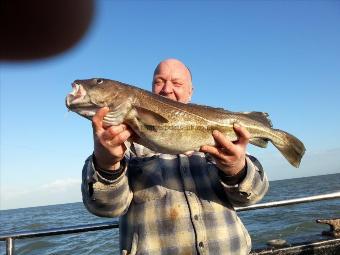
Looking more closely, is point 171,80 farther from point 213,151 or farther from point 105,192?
point 105,192

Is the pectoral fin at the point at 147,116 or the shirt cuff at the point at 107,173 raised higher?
the pectoral fin at the point at 147,116

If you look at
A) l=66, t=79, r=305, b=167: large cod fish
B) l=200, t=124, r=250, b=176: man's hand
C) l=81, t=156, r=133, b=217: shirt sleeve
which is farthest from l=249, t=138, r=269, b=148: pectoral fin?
l=81, t=156, r=133, b=217: shirt sleeve

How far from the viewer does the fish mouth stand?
288cm

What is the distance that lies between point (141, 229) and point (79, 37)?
64.5 inches

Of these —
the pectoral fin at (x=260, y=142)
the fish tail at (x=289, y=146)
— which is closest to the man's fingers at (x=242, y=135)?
the pectoral fin at (x=260, y=142)

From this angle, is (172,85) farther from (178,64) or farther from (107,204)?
(107,204)

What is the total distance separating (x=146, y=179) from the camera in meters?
3.08

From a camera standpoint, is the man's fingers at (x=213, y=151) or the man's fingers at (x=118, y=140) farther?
the man's fingers at (x=213, y=151)

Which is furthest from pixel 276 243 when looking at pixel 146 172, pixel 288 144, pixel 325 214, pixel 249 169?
pixel 325 214

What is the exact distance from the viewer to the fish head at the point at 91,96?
9.48 ft

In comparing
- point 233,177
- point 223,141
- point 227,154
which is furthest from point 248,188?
point 223,141

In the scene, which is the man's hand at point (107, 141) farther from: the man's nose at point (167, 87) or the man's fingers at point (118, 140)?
the man's nose at point (167, 87)

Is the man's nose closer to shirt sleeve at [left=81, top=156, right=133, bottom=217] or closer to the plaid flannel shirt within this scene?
the plaid flannel shirt

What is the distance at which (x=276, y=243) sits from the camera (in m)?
4.81
